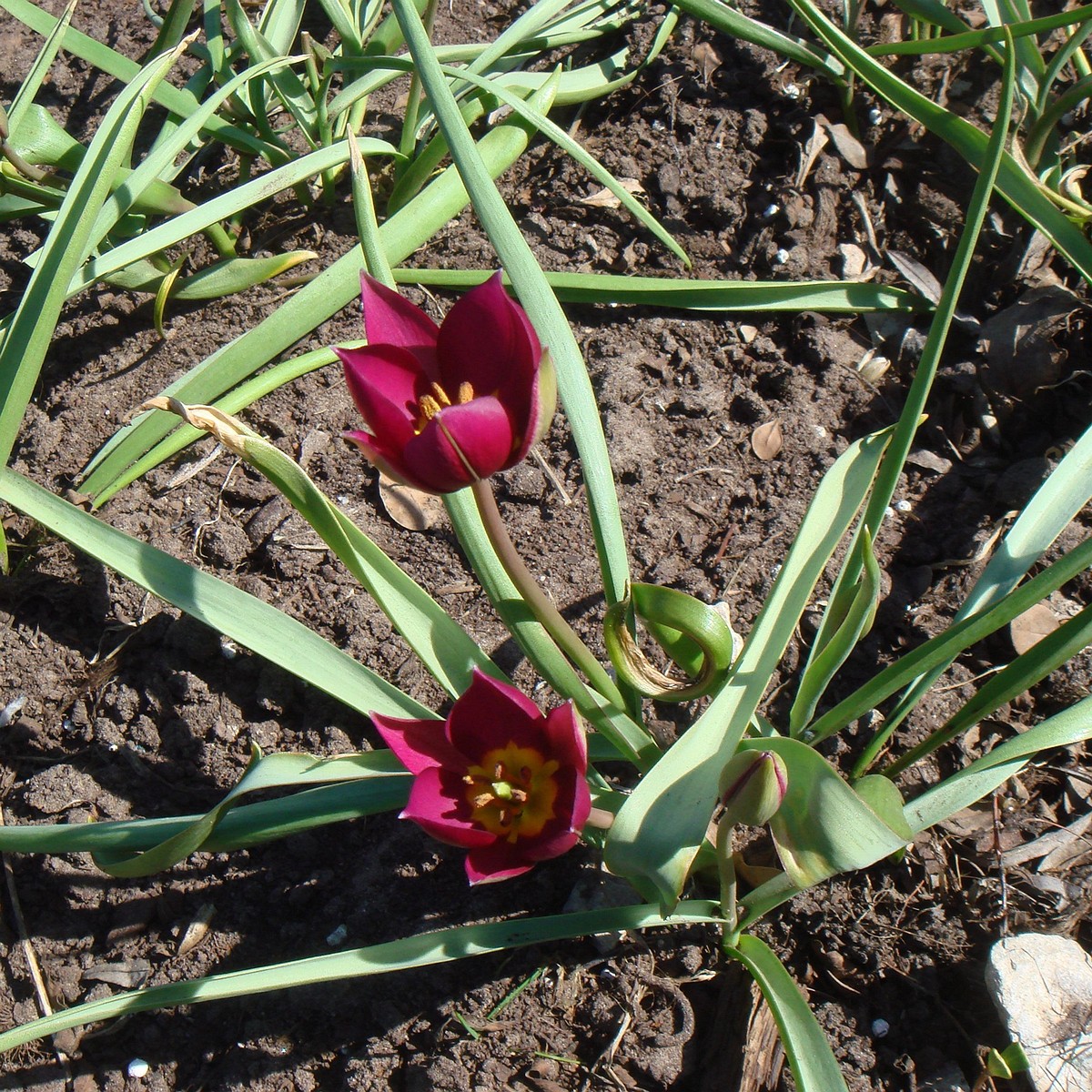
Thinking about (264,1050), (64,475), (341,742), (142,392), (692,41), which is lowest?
(264,1050)

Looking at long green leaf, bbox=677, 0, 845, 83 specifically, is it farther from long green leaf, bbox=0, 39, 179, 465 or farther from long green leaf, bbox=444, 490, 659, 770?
long green leaf, bbox=444, 490, 659, 770

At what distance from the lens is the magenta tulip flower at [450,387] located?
0.93 meters

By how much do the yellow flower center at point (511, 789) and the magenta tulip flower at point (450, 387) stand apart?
1.15 ft

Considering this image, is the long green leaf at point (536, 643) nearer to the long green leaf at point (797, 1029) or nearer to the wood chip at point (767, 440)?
the long green leaf at point (797, 1029)

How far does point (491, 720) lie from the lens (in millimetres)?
1070

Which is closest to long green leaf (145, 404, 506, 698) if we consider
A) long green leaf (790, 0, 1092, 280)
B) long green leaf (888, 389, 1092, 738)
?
long green leaf (888, 389, 1092, 738)

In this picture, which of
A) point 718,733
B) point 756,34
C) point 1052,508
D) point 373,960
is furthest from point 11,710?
point 756,34

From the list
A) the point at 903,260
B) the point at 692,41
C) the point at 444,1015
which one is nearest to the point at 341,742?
the point at 444,1015

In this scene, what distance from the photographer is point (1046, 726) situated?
114cm

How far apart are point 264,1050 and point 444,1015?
0.91 feet

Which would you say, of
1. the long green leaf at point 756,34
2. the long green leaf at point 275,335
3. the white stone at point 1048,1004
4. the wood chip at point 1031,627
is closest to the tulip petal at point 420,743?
the white stone at point 1048,1004

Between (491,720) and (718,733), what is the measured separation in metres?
0.27

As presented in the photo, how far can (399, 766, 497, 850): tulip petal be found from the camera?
96 cm

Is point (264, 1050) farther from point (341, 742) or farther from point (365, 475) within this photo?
point (365, 475)
